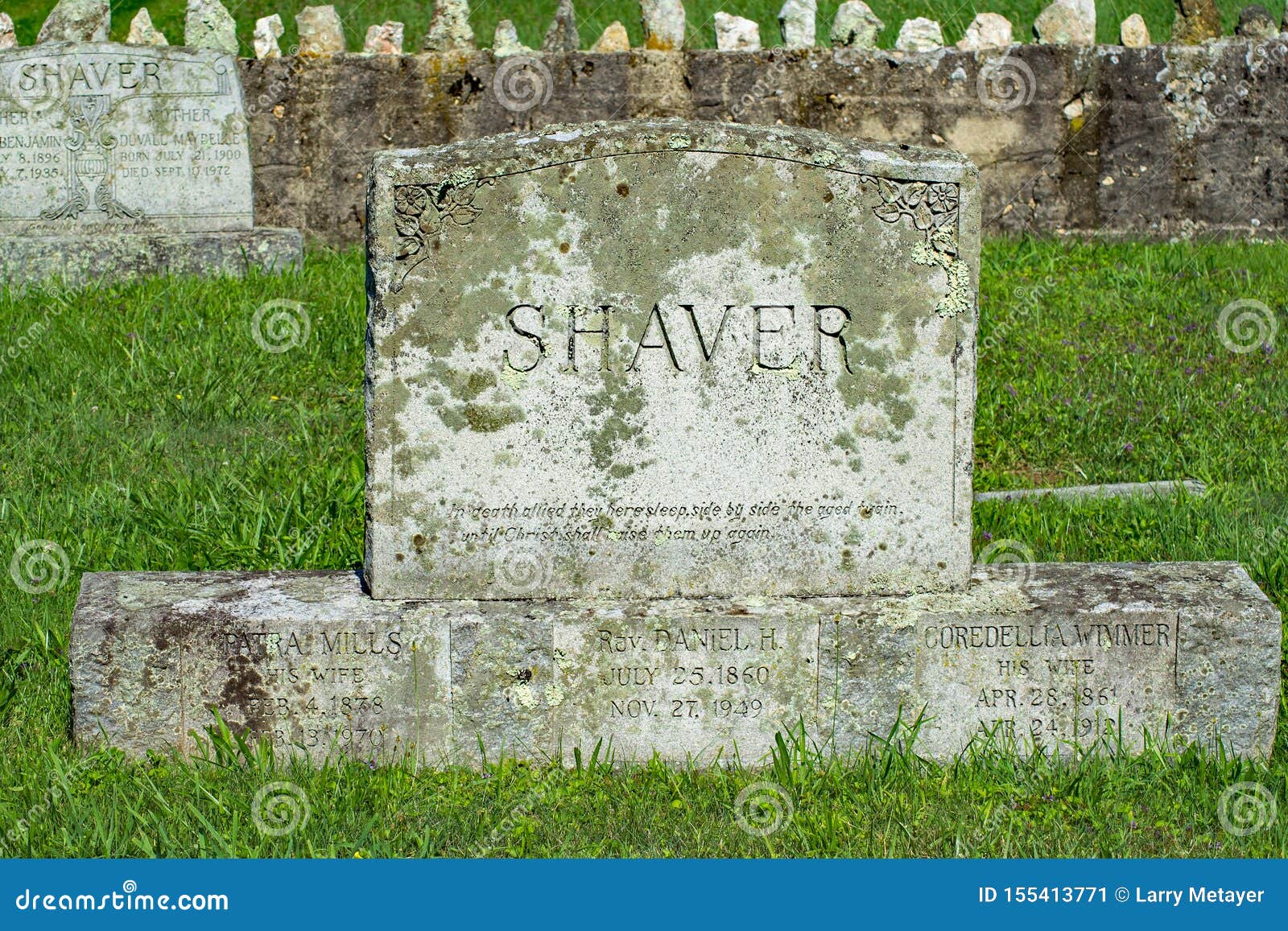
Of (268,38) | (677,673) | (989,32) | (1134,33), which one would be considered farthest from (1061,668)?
(268,38)

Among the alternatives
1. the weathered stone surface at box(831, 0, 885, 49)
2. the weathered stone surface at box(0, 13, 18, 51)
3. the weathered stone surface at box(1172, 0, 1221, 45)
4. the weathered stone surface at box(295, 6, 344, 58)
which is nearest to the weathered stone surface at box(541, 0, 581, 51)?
the weathered stone surface at box(295, 6, 344, 58)

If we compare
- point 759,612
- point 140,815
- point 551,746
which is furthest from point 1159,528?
point 140,815

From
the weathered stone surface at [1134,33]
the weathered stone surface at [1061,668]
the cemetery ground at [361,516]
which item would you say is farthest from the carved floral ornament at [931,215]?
the weathered stone surface at [1134,33]

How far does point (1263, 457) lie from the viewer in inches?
227

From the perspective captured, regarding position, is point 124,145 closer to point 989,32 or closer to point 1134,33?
point 989,32

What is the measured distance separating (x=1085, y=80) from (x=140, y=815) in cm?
711

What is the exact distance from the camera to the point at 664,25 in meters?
8.90

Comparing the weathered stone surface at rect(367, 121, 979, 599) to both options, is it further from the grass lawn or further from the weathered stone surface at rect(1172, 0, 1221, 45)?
the grass lawn

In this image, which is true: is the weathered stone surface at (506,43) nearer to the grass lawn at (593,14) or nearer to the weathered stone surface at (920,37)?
the weathered stone surface at (920,37)

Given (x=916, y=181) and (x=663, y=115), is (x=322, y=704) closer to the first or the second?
(x=916, y=181)

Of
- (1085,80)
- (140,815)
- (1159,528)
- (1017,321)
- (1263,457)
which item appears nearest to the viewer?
(140,815)

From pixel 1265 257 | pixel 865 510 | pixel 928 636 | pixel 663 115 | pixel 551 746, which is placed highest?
pixel 663 115

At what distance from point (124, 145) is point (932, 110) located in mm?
4614

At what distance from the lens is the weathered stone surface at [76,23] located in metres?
8.80
